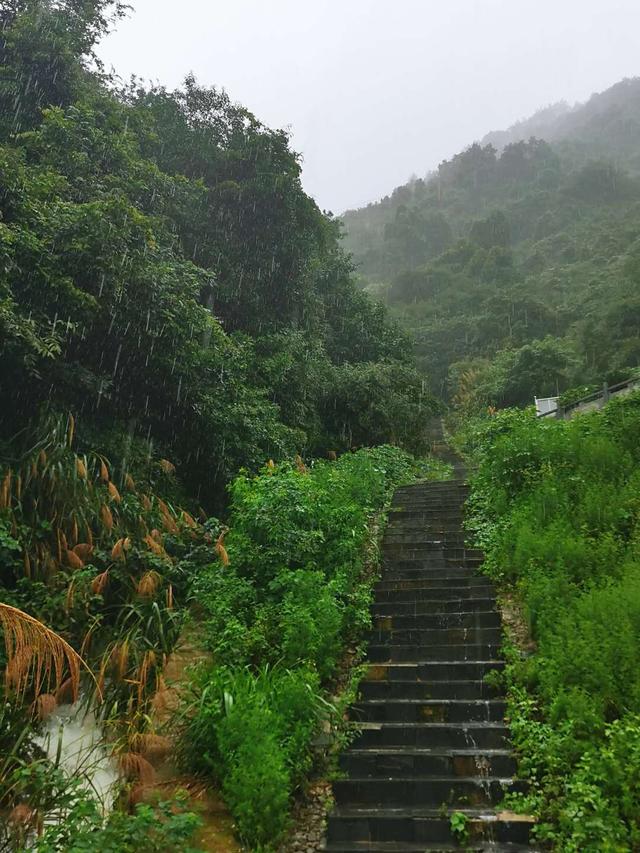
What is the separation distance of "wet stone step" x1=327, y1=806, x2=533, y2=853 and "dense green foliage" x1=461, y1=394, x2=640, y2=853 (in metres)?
0.26

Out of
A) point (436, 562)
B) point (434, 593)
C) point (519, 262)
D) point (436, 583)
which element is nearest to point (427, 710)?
point (434, 593)

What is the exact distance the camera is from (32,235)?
322 inches

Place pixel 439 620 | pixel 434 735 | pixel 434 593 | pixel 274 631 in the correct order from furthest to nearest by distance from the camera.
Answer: pixel 434 593 < pixel 439 620 < pixel 274 631 < pixel 434 735

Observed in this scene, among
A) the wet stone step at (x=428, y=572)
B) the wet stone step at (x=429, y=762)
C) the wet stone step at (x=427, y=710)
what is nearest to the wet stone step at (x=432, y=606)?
the wet stone step at (x=428, y=572)

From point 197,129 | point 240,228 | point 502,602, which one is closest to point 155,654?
point 502,602

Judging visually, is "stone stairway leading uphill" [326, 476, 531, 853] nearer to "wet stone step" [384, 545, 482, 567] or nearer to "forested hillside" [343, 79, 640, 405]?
"wet stone step" [384, 545, 482, 567]

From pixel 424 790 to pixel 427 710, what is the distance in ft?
3.07

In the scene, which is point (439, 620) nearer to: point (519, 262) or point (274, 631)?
point (274, 631)

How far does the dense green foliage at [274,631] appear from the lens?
455 cm

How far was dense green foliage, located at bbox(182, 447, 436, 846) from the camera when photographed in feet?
14.9

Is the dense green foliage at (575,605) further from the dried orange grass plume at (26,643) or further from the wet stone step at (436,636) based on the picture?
the dried orange grass plume at (26,643)

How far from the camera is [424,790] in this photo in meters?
4.90

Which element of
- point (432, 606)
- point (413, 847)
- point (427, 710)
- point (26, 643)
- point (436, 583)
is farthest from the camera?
point (436, 583)

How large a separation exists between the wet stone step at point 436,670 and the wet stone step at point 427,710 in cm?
33
